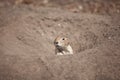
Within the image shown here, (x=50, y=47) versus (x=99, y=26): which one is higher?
(x=99, y=26)

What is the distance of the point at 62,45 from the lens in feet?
16.2

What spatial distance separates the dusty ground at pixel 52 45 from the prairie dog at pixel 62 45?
0.15m

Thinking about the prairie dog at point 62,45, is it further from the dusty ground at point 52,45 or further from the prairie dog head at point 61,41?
the dusty ground at point 52,45

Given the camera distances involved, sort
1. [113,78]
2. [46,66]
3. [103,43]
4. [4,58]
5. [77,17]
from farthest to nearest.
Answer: [77,17]
[103,43]
[4,58]
[46,66]
[113,78]

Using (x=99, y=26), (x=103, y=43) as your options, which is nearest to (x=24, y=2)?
(x=99, y=26)

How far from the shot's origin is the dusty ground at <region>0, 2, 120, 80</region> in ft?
12.3

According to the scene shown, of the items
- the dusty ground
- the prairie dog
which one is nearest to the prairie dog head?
the prairie dog

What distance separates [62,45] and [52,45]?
59cm

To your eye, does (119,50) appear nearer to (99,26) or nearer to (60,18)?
(99,26)

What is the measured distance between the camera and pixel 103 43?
14.8 feet

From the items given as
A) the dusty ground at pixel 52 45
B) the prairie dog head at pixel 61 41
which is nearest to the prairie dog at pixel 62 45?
the prairie dog head at pixel 61 41

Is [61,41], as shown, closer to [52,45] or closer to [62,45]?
[62,45]

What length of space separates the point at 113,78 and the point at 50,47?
2040mm

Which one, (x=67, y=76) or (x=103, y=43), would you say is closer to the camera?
(x=67, y=76)
